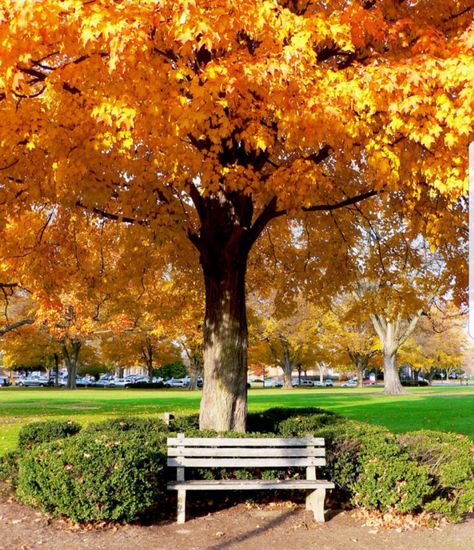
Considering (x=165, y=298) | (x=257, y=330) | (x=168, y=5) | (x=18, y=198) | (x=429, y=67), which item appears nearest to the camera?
(x=168, y=5)

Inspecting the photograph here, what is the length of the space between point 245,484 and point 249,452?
1.40 ft

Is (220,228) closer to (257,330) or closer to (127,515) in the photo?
(127,515)

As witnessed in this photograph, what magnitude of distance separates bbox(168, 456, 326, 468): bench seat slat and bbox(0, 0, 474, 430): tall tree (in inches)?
82.7

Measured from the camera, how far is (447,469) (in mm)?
6855

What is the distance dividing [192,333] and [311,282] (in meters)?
30.0

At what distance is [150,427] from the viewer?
30.3 ft

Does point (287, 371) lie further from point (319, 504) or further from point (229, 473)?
point (319, 504)

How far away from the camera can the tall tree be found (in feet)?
19.3

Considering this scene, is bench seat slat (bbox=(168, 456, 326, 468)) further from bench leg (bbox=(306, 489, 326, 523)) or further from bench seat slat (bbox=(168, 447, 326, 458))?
bench leg (bbox=(306, 489, 326, 523))

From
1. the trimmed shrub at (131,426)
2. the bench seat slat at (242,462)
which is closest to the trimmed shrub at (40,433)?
the trimmed shrub at (131,426)

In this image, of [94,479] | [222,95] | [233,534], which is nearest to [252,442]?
[233,534]

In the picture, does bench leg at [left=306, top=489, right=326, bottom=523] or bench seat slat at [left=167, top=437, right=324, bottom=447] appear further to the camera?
bench seat slat at [left=167, top=437, right=324, bottom=447]

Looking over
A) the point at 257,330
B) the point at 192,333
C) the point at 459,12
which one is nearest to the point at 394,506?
the point at 459,12

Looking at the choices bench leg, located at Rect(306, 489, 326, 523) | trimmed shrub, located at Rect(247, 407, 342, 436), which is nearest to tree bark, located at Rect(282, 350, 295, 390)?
trimmed shrub, located at Rect(247, 407, 342, 436)
